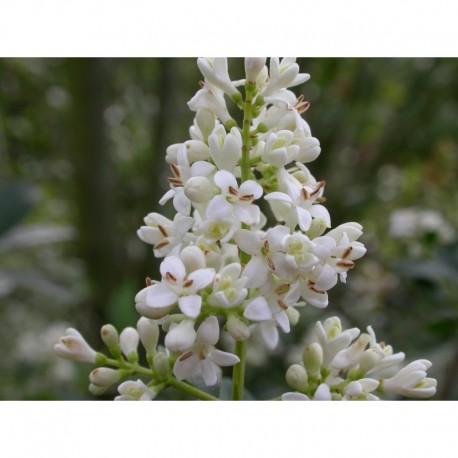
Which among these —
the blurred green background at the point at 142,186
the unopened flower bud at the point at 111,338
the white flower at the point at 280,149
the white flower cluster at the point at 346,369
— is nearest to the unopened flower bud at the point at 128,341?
the unopened flower bud at the point at 111,338

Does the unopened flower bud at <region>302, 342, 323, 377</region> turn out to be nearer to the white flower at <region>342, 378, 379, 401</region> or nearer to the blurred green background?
the white flower at <region>342, 378, 379, 401</region>

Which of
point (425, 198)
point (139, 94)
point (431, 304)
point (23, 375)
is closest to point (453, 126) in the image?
point (425, 198)

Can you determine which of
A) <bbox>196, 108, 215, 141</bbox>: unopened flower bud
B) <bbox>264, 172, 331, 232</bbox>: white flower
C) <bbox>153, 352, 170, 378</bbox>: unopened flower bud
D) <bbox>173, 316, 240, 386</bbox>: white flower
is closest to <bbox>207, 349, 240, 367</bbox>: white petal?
<bbox>173, 316, 240, 386</bbox>: white flower

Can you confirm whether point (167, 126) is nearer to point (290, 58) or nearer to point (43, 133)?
point (43, 133)

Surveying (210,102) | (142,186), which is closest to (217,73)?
(210,102)

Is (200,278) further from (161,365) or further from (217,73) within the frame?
(217,73)

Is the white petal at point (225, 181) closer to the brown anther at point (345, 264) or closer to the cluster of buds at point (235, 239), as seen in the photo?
the cluster of buds at point (235, 239)
